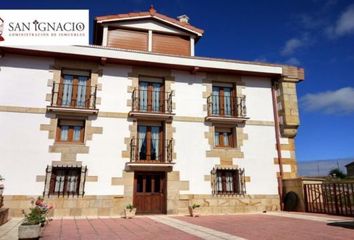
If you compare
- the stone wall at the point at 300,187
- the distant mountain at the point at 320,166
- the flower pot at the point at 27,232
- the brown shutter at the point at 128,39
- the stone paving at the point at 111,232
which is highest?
the brown shutter at the point at 128,39

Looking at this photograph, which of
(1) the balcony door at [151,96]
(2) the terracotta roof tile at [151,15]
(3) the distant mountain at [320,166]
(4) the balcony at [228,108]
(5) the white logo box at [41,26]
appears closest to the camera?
(5) the white logo box at [41,26]

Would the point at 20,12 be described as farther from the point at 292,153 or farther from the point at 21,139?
the point at 292,153

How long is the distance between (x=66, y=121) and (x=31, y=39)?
3.62 m

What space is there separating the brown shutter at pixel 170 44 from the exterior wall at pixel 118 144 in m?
1.70

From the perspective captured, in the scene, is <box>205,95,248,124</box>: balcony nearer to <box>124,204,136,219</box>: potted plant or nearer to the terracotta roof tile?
the terracotta roof tile

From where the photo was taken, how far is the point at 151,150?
13.1 metres

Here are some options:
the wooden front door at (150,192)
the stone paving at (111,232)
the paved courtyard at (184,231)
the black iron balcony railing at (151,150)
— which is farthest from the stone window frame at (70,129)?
the stone paving at (111,232)

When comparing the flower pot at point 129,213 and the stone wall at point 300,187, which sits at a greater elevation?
the stone wall at point 300,187

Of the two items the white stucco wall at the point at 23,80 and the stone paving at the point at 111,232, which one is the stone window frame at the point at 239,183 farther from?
the white stucco wall at the point at 23,80

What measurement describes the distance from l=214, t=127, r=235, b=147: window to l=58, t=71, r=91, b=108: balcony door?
601cm

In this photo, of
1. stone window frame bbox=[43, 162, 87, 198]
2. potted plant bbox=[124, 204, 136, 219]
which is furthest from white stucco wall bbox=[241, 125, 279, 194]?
stone window frame bbox=[43, 162, 87, 198]

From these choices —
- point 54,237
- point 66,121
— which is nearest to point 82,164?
point 66,121

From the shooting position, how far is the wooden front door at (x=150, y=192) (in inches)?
484

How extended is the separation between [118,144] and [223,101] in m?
5.48
